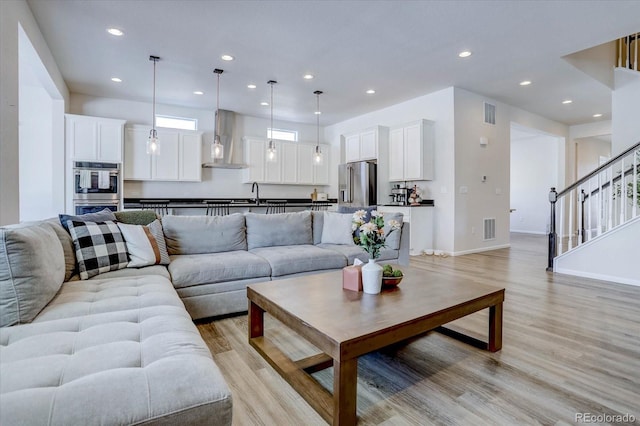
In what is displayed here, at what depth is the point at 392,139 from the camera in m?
6.36

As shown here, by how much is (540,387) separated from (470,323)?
889 mm

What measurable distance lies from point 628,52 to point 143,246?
25.9ft

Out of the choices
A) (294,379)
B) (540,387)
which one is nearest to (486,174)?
(540,387)

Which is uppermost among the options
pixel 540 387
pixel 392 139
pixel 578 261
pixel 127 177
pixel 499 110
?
pixel 499 110

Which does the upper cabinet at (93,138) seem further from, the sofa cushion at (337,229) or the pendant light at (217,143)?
the sofa cushion at (337,229)

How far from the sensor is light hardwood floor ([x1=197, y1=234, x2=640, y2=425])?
1.52m

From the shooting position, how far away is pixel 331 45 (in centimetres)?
403

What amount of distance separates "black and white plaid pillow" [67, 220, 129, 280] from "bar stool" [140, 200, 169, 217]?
12.5ft

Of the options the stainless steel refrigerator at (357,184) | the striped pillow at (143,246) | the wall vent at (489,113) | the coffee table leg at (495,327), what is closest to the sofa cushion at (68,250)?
the striped pillow at (143,246)

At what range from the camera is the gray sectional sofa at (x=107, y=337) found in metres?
0.87

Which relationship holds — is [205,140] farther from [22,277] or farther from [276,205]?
[22,277]

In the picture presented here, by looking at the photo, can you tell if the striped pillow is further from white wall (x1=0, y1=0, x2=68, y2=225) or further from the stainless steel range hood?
the stainless steel range hood

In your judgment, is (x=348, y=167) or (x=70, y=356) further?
(x=348, y=167)

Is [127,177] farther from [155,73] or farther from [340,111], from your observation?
[340,111]
